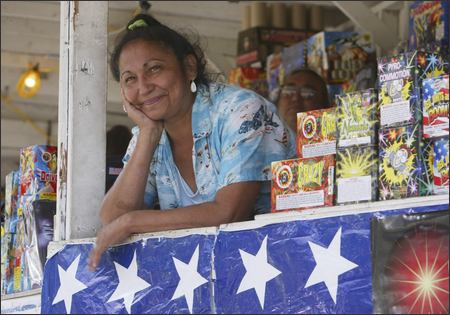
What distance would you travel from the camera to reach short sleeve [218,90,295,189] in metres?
2.96

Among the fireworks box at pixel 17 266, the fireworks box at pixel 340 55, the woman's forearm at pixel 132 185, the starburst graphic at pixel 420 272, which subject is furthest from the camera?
the fireworks box at pixel 340 55

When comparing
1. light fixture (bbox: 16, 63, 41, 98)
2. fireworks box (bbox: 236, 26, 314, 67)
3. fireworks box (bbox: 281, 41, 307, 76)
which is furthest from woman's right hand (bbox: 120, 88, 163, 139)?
light fixture (bbox: 16, 63, 41, 98)

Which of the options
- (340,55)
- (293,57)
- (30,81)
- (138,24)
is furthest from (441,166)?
(30,81)

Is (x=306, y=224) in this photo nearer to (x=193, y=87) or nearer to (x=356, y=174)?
(x=356, y=174)

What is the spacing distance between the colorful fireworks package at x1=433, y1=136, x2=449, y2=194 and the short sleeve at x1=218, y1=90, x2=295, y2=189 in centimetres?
78

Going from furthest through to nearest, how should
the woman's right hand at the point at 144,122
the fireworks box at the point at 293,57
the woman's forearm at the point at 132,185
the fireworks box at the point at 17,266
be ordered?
the fireworks box at the point at 293,57 < the fireworks box at the point at 17,266 < the woman's right hand at the point at 144,122 < the woman's forearm at the point at 132,185

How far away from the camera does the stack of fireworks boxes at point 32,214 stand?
3.64 m

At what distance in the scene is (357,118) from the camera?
8.19ft

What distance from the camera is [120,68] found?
332 cm

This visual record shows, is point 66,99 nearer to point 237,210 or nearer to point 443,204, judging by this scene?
point 237,210

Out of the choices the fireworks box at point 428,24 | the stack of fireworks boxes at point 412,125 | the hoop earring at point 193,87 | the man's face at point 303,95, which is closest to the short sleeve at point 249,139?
the hoop earring at point 193,87

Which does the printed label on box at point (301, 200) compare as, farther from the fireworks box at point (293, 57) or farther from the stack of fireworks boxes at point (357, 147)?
the fireworks box at point (293, 57)

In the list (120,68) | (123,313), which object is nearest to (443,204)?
(123,313)

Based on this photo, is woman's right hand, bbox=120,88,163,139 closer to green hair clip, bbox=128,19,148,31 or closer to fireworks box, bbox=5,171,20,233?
green hair clip, bbox=128,19,148,31
